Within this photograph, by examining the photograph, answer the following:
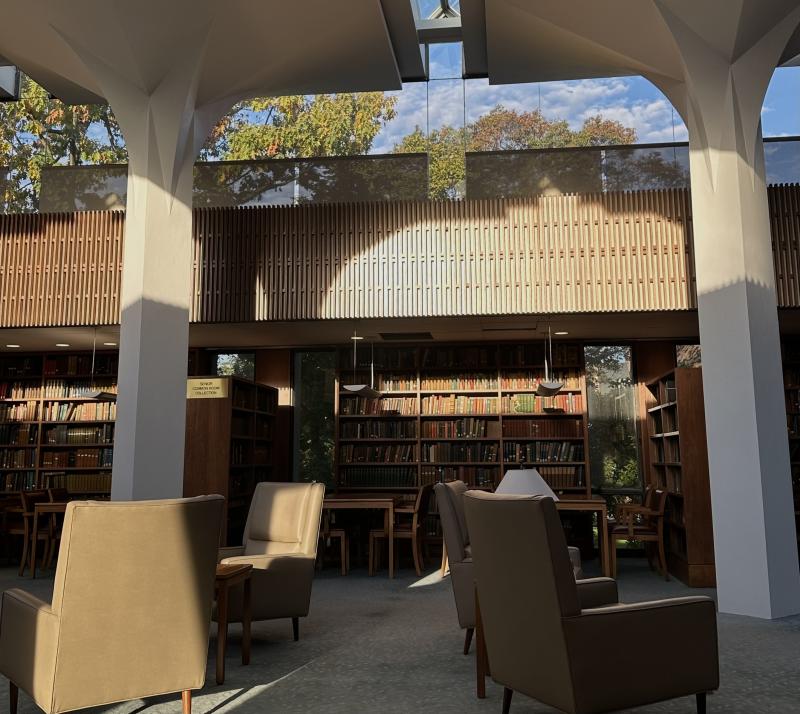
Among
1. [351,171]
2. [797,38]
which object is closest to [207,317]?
[351,171]

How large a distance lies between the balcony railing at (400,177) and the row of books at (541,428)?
3.54 metres

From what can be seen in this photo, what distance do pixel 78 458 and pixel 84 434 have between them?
15.0 inches

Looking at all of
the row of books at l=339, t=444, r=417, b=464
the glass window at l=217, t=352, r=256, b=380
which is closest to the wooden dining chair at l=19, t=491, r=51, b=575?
the glass window at l=217, t=352, r=256, b=380

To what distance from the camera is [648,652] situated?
3277 millimetres

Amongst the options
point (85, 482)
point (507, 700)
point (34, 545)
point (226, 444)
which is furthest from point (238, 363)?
point (507, 700)

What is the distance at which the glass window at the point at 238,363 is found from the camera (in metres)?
12.1

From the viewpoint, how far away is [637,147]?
28.9ft

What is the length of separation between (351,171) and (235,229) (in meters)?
1.63

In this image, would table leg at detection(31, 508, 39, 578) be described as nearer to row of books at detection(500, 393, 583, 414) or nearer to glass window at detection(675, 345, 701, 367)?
row of books at detection(500, 393, 583, 414)

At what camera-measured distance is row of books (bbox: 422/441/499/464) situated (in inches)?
430

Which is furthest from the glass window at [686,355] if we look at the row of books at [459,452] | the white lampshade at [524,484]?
the white lampshade at [524,484]

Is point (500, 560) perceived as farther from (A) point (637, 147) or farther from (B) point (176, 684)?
(A) point (637, 147)

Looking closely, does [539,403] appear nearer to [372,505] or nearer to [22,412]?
[372,505]

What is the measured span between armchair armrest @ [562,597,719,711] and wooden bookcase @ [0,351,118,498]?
961 cm
